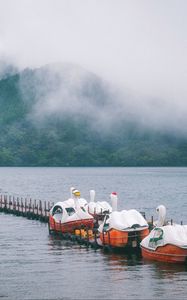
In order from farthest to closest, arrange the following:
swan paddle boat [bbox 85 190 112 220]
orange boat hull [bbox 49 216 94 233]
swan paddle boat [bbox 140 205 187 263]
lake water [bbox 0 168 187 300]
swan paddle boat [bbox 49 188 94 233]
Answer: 1. swan paddle boat [bbox 85 190 112 220]
2. swan paddle boat [bbox 49 188 94 233]
3. orange boat hull [bbox 49 216 94 233]
4. swan paddle boat [bbox 140 205 187 263]
5. lake water [bbox 0 168 187 300]

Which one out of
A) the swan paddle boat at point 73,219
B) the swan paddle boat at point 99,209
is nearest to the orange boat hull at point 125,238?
the swan paddle boat at point 73,219

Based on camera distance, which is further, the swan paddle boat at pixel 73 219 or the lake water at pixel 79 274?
the swan paddle boat at pixel 73 219

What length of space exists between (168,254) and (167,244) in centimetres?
102

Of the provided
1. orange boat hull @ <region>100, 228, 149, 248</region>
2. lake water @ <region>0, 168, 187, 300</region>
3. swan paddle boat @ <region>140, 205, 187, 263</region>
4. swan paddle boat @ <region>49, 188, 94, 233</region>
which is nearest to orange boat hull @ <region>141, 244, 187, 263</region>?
swan paddle boat @ <region>140, 205, 187, 263</region>

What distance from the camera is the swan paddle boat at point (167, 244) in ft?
178

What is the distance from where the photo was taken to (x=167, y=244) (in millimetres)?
A: 54969

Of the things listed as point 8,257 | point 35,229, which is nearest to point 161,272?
point 8,257

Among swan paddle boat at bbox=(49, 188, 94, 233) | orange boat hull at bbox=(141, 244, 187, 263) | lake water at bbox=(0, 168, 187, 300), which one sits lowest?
lake water at bbox=(0, 168, 187, 300)

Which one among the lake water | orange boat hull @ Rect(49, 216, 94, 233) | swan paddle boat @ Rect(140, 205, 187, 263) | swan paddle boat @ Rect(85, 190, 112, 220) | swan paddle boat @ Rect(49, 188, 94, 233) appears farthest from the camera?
swan paddle boat @ Rect(85, 190, 112, 220)

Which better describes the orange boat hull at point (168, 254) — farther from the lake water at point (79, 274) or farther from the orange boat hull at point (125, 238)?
the orange boat hull at point (125, 238)

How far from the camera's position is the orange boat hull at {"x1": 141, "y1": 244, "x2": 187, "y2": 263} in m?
54.3

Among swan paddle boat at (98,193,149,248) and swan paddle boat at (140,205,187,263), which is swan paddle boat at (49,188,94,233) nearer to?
swan paddle boat at (98,193,149,248)

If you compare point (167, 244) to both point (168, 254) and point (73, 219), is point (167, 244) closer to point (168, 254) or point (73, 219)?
point (168, 254)

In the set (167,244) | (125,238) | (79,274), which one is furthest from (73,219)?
(79,274)
